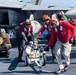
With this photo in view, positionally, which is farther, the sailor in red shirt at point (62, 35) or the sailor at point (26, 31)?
the sailor at point (26, 31)

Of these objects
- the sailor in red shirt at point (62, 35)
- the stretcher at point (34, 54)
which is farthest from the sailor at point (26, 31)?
the sailor in red shirt at point (62, 35)

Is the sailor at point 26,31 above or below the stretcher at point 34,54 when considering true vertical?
above

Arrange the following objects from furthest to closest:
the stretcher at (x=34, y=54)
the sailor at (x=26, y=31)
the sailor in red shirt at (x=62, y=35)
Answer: the sailor at (x=26, y=31) < the stretcher at (x=34, y=54) < the sailor in red shirt at (x=62, y=35)

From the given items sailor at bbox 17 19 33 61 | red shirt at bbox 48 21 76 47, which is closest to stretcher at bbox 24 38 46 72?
sailor at bbox 17 19 33 61

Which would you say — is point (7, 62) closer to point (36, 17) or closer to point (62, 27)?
point (62, 27)

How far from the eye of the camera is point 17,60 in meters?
14.6

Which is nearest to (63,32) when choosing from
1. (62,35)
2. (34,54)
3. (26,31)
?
(62,35)

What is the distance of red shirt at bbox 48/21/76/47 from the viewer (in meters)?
11.5

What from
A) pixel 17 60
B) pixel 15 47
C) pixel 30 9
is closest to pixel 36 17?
pixel 30 9

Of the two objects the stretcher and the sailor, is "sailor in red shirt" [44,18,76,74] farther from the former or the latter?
the sailor

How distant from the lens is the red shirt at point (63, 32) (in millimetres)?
11516

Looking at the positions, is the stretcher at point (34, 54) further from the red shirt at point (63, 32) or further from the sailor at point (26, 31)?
the red shirt at point (63, 32)

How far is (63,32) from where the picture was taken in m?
11.6

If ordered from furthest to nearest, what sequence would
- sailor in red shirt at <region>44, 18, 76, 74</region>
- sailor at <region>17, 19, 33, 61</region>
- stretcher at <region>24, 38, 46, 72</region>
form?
1. sailor at <region>17, 19, 33, 61</region>
2. stretcher at <region>24, 38, 46, 72</region>
3. sailor in red shirt at <region>44, 18, 76, 74</region>
